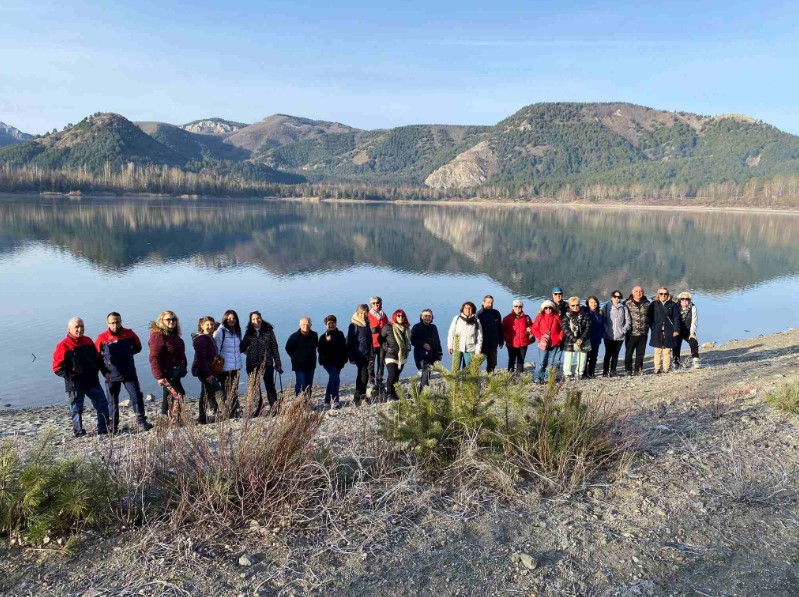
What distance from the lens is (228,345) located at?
8.59 metres

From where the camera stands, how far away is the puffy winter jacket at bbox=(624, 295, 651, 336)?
1080 centimetres

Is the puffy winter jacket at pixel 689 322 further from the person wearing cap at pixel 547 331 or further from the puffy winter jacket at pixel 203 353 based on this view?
the puffy winter jacket at pixel 203 353

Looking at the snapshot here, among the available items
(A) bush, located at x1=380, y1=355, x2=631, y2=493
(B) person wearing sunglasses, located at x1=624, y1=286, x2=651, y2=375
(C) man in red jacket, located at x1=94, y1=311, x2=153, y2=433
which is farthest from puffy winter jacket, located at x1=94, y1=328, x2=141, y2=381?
(B) person wearing sunglasses, located at x1=624, y1=286, x2=651, y2=375

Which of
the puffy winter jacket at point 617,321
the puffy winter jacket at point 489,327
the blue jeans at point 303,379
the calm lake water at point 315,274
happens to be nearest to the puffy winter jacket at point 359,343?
the blue jeans at point 303,379

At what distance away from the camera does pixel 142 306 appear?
87.0ft

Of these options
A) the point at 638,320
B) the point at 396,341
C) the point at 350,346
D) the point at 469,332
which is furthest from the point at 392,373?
the point at 638,320

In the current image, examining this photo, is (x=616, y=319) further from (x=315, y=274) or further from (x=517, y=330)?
(x=315, y=274)

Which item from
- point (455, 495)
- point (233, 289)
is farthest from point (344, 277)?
point (455, 495)

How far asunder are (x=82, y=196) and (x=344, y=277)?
122 meters

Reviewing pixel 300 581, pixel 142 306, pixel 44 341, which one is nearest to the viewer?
pixel 300 581

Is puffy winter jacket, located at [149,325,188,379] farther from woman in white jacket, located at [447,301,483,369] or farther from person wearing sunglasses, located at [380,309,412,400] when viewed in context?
woman in white jacket, located at [447,301,483,369]

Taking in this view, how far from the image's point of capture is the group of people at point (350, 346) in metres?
8.05

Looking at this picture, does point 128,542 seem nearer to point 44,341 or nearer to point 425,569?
point 425,569

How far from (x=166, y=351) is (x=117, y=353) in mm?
653
